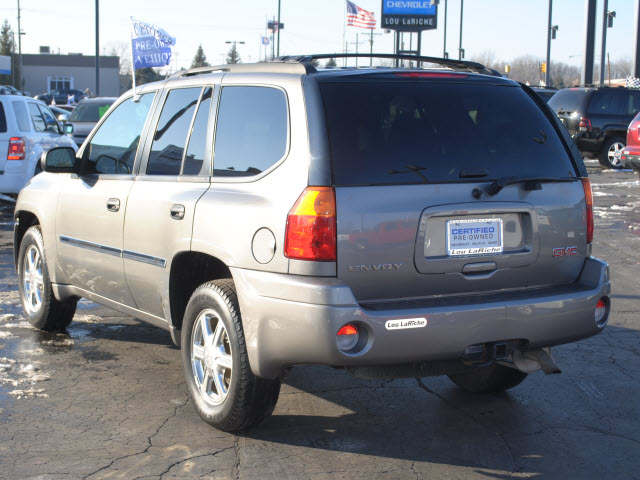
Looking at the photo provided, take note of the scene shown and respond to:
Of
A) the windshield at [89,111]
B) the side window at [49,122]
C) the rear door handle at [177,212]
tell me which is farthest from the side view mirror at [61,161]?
the windshield at [89,111]

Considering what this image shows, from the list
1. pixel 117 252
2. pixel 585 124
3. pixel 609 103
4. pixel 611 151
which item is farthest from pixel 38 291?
pixel 609 103

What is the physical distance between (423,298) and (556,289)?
2.62ft

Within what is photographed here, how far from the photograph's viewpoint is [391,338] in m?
3.67

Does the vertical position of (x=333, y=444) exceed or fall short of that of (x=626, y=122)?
it falls short

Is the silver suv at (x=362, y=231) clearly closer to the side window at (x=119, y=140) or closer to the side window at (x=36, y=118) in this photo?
the side window at (x=119, y=140)

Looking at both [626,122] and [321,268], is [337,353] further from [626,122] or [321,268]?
[626,122]

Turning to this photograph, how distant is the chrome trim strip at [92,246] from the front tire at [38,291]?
450mm

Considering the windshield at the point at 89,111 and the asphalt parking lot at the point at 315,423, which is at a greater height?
the windshield at the point at 89,111

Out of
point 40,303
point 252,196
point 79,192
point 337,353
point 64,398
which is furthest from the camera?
point 40,303

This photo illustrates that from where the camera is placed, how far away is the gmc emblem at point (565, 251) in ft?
13.7

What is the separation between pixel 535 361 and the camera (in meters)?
4.13

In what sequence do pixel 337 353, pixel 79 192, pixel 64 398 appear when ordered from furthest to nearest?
pixel 79 192, pixel 64 398, pixel 337 353

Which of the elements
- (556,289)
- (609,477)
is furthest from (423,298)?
(609,477)

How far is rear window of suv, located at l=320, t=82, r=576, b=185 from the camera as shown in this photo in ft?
12.6
